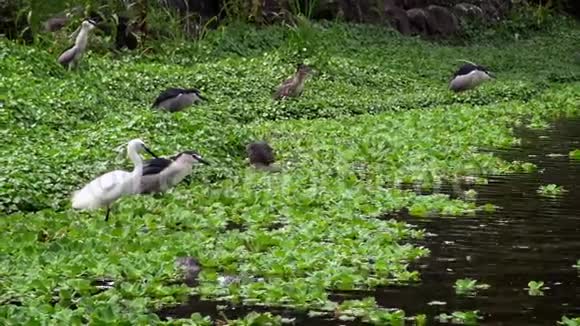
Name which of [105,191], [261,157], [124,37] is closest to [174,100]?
[261,157]

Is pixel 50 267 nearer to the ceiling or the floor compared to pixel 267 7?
nearer to the ceiling

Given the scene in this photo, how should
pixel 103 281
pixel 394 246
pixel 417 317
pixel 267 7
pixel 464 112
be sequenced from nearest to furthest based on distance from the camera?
pixel 417 317 → pixel 103 281 → pixel 394 246 → pixel 464 112 → pixel 267 7

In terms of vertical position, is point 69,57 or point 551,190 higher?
point 551,190

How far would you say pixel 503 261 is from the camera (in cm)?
946

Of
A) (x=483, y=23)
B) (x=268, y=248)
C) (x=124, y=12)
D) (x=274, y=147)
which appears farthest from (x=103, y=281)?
(x=483, y=23)

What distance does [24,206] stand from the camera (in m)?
11.1

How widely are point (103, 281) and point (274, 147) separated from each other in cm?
753

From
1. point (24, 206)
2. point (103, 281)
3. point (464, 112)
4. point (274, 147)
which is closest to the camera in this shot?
point (103, 281)

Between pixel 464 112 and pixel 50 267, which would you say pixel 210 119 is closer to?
pixel 464 112

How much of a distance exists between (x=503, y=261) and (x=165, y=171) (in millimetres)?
4006

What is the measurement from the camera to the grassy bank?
339 inches

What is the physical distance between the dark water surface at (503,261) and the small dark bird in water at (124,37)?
12.2m

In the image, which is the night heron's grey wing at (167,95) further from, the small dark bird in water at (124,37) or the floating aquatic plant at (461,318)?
the floating aquatic plant at (461,318)

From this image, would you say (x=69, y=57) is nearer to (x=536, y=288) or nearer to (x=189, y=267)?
(x=189, y=267)
